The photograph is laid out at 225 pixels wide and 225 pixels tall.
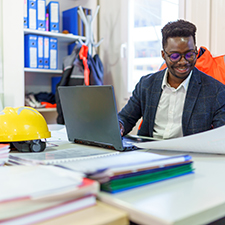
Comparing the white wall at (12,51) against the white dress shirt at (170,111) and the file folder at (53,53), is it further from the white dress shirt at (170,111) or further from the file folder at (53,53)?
the white dress shirt at (170,111)

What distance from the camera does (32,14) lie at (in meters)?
3.08

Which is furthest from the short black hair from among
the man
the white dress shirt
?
the white dress shirt

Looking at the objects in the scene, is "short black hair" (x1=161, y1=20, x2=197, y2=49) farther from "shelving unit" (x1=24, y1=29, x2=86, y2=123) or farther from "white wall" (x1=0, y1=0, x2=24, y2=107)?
"shelving unit" (x1=24, y1=29, x2=86, y2=123)

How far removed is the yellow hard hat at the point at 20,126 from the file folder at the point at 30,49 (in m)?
2.12

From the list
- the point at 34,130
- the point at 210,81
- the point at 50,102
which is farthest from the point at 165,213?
the point at 50,102

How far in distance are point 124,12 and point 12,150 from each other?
257cm

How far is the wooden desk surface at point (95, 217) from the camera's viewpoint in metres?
0.50

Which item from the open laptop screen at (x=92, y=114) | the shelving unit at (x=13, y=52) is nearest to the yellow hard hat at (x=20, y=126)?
the open laptop screen at (x=92, y=114)

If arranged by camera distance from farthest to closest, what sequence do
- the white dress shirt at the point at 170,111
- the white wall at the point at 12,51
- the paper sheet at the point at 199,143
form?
the white wall at the point at 12,51 < the white dress shirt at the point at 170,111 < the paper sheet at the point at 199,143

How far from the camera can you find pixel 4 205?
486 millimetres

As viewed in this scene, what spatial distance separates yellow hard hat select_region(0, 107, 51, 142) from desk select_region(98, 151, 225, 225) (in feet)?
1.71

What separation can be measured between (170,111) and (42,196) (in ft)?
3.95

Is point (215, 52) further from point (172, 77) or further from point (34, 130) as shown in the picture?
point (34, 130)

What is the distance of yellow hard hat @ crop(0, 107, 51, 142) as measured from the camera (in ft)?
3.35
